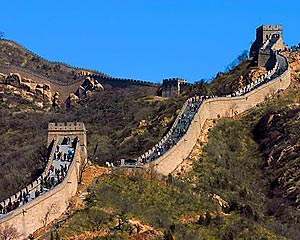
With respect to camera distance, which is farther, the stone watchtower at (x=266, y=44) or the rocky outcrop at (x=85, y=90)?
the rocky outcrop at (x=85, y=90)

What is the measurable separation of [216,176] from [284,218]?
23.4ft

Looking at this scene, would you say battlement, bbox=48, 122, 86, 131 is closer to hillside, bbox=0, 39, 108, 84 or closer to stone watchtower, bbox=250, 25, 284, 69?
stone watchtower, bbox=250, 25, 284, 69

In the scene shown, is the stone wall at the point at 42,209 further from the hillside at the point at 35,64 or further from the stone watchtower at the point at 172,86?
the hillside at the point at 35,64

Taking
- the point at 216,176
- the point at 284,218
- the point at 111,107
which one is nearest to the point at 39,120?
the point at 111,107

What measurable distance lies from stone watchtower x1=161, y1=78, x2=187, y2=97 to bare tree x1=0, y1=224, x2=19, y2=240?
58.3 metres

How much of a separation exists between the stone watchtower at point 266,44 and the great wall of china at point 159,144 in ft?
1.43

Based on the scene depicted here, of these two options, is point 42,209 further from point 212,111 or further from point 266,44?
point 266,44

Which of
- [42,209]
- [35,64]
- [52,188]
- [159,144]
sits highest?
[35,64]

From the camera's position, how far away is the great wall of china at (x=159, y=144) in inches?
1736

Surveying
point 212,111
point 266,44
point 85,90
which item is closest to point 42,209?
point 212,111

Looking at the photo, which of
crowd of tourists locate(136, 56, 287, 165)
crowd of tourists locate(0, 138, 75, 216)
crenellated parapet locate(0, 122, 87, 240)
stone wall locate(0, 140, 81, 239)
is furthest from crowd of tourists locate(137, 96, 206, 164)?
stone wall locate(0, 140, 81, 239)

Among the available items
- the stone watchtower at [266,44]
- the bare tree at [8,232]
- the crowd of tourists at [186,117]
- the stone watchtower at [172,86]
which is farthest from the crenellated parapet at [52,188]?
the stone watchtower at [172,86]

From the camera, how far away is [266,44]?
90.1m

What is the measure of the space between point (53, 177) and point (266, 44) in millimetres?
45153
